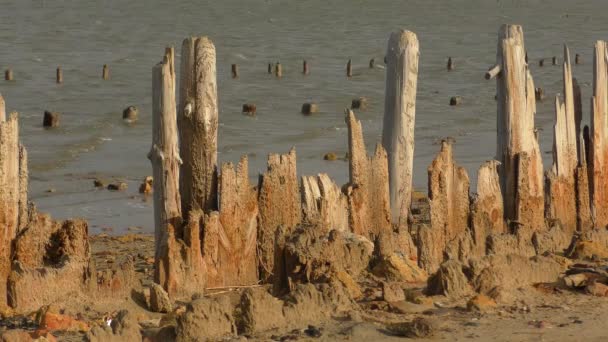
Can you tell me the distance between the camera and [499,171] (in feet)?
36.5

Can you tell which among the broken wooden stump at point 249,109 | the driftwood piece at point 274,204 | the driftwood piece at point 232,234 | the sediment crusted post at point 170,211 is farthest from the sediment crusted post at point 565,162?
the broken wooden stump at point 249,109

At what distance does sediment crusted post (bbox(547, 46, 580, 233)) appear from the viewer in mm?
11305

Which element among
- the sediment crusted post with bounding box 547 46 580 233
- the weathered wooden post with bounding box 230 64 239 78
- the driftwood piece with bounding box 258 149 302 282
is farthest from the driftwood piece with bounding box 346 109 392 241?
the weathered wooden post with bounding box 230 64 239 78

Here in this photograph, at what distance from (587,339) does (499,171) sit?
334 centimetres

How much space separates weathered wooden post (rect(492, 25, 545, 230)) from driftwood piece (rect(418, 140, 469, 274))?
645 millimetres

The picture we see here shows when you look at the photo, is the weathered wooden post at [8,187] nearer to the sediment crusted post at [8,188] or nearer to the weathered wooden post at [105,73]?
the sediment crusted post at [8,188]

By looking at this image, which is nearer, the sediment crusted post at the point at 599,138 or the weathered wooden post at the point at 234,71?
the sediment crusted post at the point at 599,138

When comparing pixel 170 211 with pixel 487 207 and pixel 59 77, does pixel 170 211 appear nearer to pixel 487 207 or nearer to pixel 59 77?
pixel 487 207

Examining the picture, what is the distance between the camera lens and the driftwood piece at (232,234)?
380 inches

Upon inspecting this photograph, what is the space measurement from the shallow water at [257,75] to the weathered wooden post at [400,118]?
4.74 meters

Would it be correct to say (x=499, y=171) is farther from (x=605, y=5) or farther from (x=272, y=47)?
(x=605, y=5)

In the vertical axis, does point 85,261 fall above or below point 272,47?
below

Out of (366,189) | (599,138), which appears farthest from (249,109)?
(366,189)

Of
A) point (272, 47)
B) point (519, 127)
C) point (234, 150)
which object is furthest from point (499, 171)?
point (272, 47)
